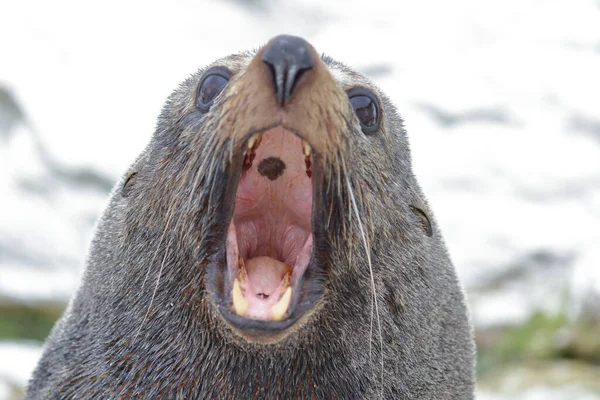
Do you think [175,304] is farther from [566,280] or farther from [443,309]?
[566,280]

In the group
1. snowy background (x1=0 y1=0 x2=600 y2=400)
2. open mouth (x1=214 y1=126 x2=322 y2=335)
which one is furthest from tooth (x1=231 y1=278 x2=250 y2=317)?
snowy background (x1=0 y1=0 x2=600 y2=400)

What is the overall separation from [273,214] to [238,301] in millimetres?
527

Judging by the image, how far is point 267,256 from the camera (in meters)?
3.16

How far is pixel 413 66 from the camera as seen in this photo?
14773 mm

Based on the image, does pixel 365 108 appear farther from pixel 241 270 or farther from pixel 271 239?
pixel 241 270

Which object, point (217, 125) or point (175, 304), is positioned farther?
point (175, 304)

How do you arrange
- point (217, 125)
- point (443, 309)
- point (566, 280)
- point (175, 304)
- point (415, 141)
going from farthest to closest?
1. point (415, 141)
2. point (566, 280)
3. point (443, 309)
4. point (175, 304)
5. point (217, 125)

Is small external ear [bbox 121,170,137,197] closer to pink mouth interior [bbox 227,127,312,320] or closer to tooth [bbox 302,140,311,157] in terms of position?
pink mouth interior [bbox 227,127,312,320]

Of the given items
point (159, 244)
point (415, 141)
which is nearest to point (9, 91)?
point (415, 141)

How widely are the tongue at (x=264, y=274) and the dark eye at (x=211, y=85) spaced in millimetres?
718

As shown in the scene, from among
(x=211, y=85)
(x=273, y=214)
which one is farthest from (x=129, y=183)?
(x=273, y=214)

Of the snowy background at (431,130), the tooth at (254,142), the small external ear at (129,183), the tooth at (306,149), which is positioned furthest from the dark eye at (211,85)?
the snowy background at (431,130)

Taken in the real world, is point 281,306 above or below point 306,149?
below

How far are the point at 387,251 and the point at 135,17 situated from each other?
1173 centimetres
